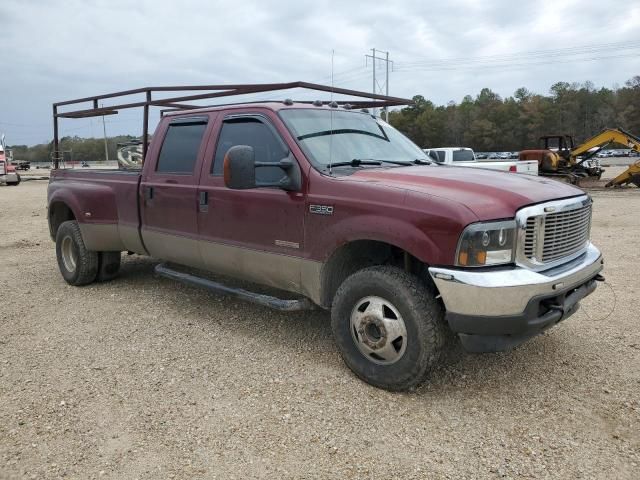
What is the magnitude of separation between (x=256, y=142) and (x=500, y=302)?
2.39m

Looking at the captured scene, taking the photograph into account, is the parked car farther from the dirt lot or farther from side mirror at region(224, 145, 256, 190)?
side mirror at region(224, 145, 256, 190)

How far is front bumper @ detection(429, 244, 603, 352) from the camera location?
305cm

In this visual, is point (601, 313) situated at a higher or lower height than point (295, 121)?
lower

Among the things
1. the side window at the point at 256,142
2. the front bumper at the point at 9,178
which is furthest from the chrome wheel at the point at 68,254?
the front bumper at the point at 9,178

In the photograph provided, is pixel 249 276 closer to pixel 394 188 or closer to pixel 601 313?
pixel 394 188

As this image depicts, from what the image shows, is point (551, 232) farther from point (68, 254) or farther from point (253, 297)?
point (68, 254)

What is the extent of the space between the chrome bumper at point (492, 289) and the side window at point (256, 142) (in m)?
1.66

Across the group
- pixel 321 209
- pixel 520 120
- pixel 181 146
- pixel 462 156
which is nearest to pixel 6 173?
pixel 462 156

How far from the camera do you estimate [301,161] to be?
13.0 ft

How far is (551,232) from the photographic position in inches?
132

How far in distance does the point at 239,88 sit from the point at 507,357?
324 cm

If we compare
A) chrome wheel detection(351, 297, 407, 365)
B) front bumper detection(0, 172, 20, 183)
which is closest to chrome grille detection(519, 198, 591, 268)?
chrome wheel detection(351, 297, 407, 365)

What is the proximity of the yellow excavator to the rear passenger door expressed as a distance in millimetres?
19729

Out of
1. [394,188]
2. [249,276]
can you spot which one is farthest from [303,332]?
[394,188]
